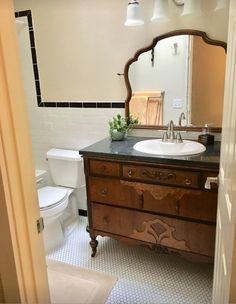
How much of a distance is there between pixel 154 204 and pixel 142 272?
1.87ft

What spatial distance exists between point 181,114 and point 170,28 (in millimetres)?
649

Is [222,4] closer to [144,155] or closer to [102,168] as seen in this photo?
[144,155]

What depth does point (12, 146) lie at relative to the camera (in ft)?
2.45

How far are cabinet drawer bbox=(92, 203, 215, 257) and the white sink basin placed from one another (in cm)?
45

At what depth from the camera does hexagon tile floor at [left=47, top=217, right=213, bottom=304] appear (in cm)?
174

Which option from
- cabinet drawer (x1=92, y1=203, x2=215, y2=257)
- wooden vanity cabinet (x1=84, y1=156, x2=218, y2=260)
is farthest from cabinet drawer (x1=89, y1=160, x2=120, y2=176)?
cabinet drawer (x1=92, y1=203, x2=215, y2=257)

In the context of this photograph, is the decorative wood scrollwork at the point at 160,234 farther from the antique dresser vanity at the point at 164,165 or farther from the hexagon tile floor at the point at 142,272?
the hexagon tile floor at the point at 142,272

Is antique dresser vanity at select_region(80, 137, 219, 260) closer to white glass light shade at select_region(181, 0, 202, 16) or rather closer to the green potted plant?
the green potted plant

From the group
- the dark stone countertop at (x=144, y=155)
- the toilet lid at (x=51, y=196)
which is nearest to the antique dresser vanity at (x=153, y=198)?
the dark stone countertop at (x=144, y=155)

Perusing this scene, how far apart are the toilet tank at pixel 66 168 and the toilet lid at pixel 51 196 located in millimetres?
111

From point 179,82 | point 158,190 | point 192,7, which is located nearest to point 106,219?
point 158,190

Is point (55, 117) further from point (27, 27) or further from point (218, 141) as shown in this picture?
point (218, 141)

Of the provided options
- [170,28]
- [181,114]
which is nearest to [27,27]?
[170,28]

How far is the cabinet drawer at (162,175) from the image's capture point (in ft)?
5.40
